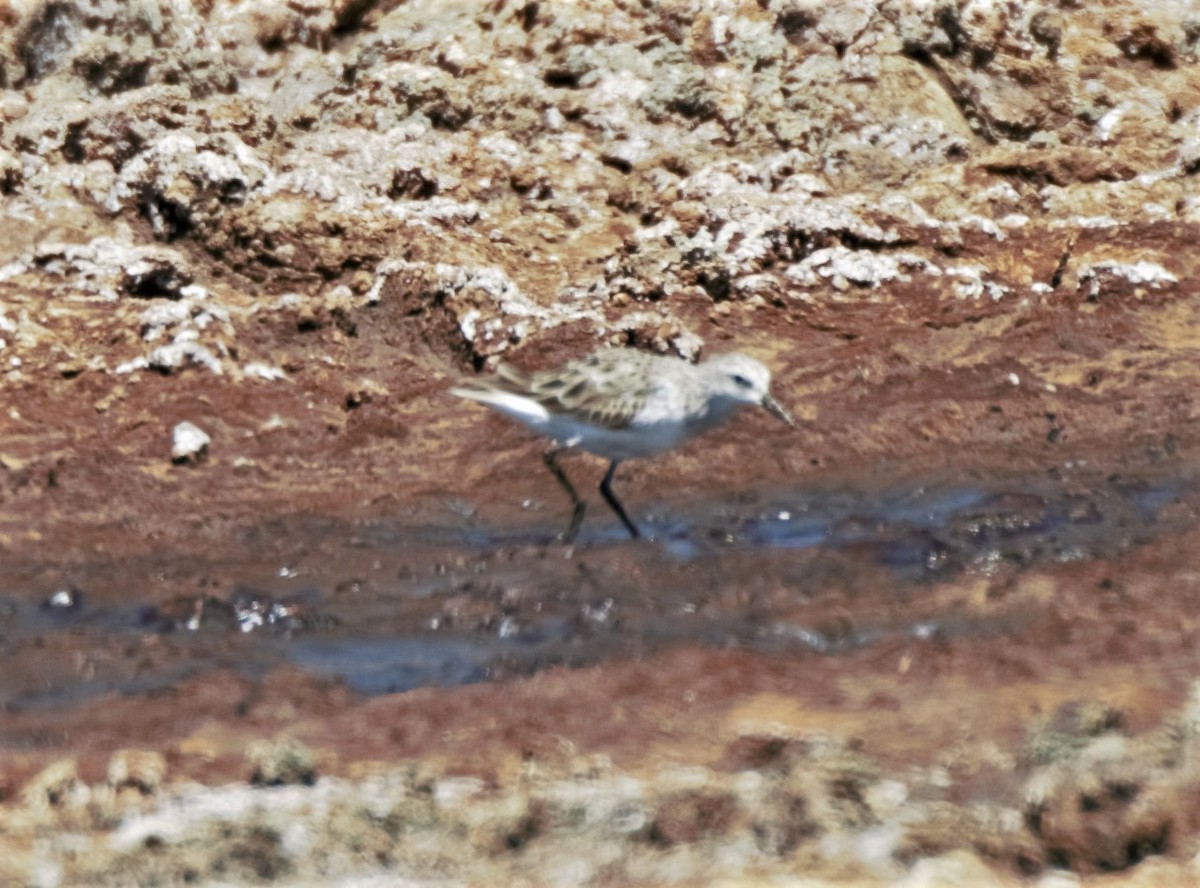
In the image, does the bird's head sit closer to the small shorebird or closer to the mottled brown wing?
the small shorebird

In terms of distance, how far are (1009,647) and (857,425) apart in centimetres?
330

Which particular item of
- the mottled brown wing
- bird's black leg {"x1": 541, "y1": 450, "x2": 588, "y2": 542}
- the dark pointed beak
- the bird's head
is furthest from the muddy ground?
the mottled brown wing

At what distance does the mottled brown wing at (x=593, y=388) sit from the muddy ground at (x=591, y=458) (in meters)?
0.76

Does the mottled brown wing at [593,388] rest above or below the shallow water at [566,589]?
above

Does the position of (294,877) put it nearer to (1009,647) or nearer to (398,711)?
(398,711)

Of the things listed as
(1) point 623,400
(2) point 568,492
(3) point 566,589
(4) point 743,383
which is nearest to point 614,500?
(2) point 568,492

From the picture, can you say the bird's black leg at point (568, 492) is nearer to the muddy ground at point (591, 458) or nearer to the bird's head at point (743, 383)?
the muddy ground at point (591, 458)

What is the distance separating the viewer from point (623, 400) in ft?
30.1

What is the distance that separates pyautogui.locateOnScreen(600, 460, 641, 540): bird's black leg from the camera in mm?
9383

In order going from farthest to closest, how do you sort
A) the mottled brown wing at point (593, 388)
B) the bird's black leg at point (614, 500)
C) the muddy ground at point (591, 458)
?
the bird's black leg at point (614, 500) → the mottled brown wing at point (593, 388) → the muddy ground at point (591, 458)

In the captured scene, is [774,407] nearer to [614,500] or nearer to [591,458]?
[614,500]

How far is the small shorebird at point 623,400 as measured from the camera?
916 centimetres

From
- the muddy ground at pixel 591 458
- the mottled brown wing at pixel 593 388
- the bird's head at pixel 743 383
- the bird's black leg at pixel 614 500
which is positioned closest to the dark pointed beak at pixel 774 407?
the bird's head at pixel 743 383

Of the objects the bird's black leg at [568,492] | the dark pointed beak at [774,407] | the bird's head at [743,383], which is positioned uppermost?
the bird's head at [743,383]
